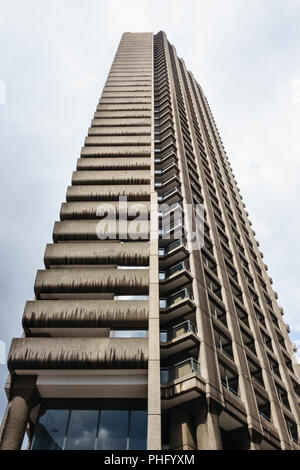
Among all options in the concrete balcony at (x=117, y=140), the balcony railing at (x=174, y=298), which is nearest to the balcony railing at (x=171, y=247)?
the balcony railing at (x=174, y=298)

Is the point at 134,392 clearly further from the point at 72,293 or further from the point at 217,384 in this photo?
the point at 72,293

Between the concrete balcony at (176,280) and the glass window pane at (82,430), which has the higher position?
the concrete balcony at (176,280)

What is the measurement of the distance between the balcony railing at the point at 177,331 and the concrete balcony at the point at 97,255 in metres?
5.86

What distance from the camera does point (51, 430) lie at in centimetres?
1972

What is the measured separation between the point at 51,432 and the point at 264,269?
112ft

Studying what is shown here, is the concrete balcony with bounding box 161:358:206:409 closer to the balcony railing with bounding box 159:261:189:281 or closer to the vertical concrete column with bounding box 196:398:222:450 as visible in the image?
the vertical concrete column with bounding box 196:398:222:450

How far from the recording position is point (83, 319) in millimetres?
23062

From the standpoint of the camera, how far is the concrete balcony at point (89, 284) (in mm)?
25297

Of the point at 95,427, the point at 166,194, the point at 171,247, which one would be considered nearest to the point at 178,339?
the point at 95,427

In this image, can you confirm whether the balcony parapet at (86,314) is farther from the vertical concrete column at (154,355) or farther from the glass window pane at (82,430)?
the glass window pane at (82,430)

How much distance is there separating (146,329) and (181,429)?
629cm

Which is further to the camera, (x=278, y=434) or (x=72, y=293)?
(x=72, y=293)

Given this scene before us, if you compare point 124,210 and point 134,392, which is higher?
point 124,210
